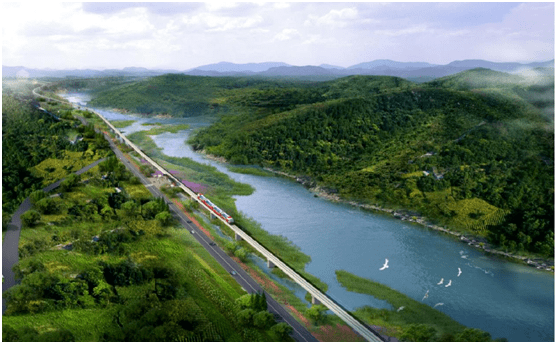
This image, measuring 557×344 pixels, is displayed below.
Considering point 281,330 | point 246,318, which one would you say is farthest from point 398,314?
point 246,318

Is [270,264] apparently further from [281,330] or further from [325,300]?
[281,330]

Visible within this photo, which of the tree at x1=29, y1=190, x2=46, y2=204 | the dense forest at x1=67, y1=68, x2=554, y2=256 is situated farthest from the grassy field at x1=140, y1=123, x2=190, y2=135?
the tree at x1=29, y1=190, x2=46, y2=204

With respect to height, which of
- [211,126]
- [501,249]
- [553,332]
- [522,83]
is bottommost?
[553,332]

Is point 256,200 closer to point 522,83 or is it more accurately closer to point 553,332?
point 553,332

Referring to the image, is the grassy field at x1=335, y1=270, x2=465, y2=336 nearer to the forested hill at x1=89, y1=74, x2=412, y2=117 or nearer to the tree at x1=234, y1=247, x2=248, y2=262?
the tree at x1=234, y1=247, x2=248, y2=262

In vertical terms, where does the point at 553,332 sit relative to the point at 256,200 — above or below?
below

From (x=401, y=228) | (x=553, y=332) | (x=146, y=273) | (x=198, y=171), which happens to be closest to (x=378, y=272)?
(x=401, y=228)
